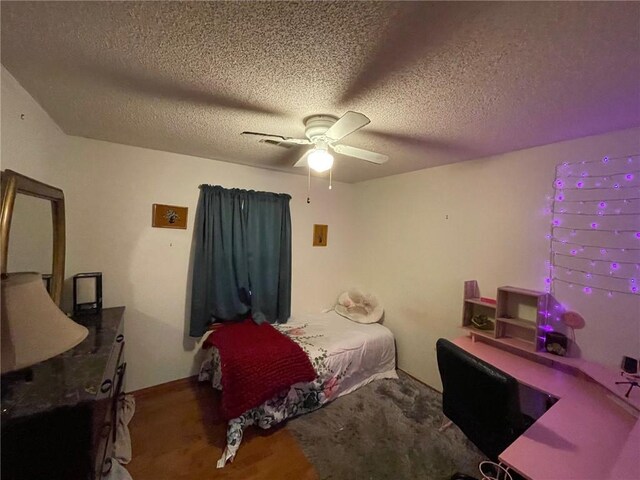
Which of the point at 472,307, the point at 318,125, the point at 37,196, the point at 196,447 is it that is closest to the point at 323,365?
the point at 196,447

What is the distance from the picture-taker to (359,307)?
3373 millimetres

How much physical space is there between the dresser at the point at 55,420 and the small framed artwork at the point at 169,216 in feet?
4.69

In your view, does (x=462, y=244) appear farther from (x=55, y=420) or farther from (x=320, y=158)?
(x=55, y=420)

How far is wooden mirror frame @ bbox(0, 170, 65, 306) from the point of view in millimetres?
985

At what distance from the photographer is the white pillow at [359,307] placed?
10.6 ft

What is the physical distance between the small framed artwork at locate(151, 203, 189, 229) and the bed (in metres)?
1.32

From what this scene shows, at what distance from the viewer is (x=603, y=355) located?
1.72m

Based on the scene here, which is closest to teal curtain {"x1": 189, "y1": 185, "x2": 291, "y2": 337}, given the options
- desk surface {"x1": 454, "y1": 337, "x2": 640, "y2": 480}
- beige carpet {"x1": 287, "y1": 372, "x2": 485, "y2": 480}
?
beige carpet {"x1": 287, "y1": 372, "x2": 485, "y2": 480}

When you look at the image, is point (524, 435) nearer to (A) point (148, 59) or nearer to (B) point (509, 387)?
(B) point (509, 387)

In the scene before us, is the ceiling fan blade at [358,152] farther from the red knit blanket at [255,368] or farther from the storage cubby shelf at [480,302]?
the red knit blanket at [255,368]

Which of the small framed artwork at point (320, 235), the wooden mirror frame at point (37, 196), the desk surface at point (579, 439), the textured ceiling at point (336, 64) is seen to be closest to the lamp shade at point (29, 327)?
the wooden mirror frame at point (37, 196)

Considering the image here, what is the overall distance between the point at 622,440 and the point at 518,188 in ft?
5.51

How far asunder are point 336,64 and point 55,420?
175 cm

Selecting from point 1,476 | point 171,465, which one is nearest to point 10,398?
point 1,476
